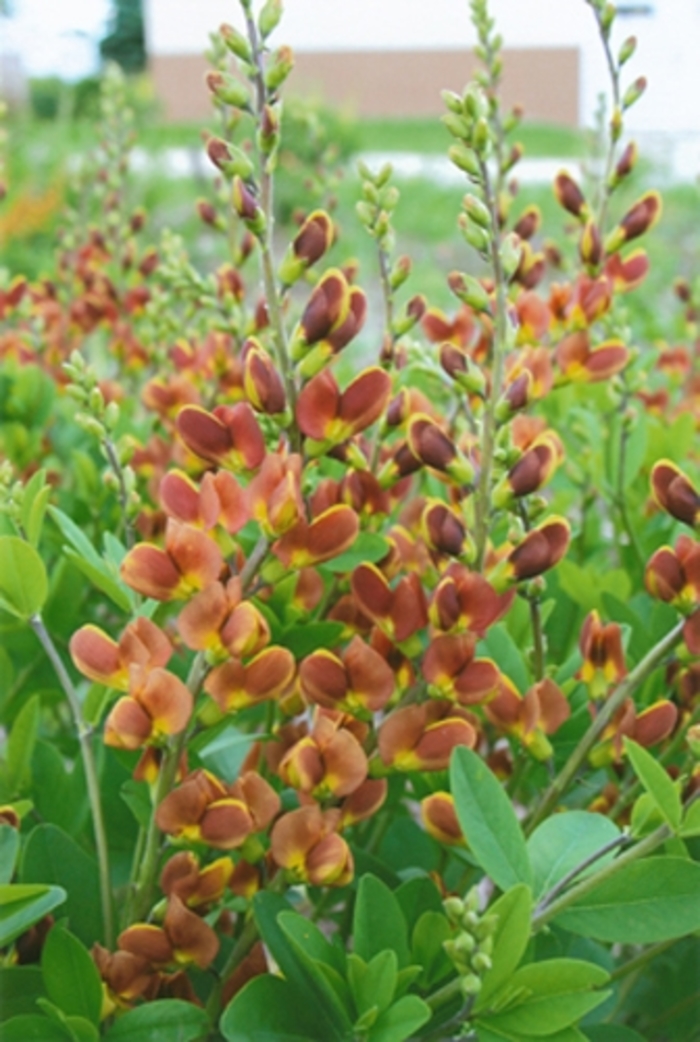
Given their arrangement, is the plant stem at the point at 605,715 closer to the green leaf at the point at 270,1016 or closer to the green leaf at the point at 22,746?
the green leaf at the point at 270,1016

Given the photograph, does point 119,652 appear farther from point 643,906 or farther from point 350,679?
point 643,906

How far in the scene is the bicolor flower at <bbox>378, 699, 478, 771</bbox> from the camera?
2.30 ft

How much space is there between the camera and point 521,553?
2.32 ft

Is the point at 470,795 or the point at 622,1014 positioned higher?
the point at 470,795

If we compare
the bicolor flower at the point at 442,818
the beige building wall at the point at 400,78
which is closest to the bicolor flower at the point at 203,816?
the bicolor flower at the point at 442,818

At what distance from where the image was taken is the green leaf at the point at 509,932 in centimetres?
61

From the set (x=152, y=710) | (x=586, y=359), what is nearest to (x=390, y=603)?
(x=152, y=710)

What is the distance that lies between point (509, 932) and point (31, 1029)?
259 millimetres

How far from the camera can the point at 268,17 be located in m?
0.70

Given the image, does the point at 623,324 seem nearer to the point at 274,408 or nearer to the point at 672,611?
the point at 672,611

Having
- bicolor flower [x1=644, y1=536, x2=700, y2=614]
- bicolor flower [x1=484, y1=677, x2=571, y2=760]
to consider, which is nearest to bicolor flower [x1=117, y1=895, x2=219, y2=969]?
bicolor flower [x1=484, y1=677, x2=571, y2=760]

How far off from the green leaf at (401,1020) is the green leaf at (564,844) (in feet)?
0.34

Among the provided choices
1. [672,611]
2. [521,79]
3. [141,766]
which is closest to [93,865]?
[141,766]

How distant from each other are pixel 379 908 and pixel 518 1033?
100 millimetres
